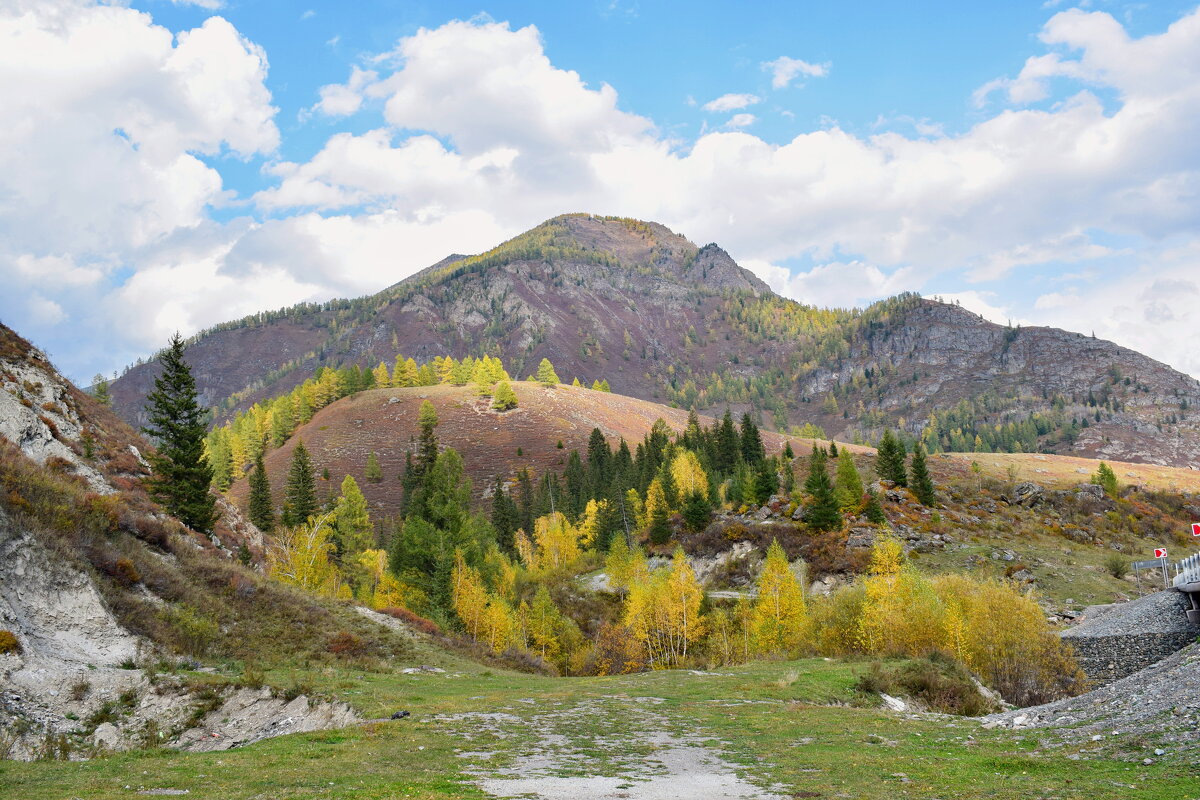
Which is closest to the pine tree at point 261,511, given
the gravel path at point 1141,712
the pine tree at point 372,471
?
the pine tree at point 372,471

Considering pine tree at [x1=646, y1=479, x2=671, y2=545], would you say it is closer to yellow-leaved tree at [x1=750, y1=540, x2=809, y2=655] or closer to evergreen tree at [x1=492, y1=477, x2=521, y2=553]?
evergreen tree at [x1=492, y1=477, x2=521, y2=553]

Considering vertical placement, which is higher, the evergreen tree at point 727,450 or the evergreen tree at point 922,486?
the evergreen tree at point 727,450

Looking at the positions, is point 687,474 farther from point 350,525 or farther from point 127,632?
point 127,632

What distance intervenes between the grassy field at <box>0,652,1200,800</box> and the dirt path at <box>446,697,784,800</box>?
113 mm

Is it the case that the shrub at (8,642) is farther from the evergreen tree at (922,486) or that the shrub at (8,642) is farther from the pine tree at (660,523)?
the evergreen tree at (922,486)

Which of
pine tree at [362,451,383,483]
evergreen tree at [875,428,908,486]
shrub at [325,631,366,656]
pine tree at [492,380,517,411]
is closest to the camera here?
shrub at [325,631,366,656]

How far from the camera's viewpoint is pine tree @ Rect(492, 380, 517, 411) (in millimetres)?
182125

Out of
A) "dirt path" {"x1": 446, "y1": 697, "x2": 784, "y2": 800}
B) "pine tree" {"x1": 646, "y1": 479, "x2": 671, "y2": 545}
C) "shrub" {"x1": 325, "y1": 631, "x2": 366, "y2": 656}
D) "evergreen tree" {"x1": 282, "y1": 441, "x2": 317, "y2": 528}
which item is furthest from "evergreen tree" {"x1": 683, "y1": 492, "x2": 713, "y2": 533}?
"dirt path" {"x1": 446, "y1": 697, "x2": 784, "y2": 800}

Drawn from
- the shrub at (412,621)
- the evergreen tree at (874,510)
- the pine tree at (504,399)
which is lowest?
the shrub at (412,621)

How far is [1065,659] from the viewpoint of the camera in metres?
38.5

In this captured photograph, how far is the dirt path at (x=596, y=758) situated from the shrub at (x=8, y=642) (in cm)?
1334

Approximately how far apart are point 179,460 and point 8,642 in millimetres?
31030

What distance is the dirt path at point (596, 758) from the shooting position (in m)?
13.1

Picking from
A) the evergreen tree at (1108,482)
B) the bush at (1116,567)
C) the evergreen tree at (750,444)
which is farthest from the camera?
the evergreen tree at (750,444)
